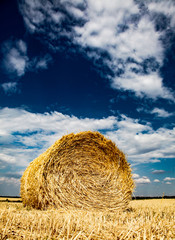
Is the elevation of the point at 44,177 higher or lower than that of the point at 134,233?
higher

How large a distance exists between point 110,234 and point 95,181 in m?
3.57

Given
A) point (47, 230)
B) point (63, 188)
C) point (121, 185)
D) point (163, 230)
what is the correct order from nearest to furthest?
point (47, 230)
point (163, 230)
point (63, 188)
point (121, 185)

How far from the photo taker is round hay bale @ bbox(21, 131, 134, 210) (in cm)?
450

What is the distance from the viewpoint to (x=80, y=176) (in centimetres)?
518

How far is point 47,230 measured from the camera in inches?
69.9

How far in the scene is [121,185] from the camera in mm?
5211

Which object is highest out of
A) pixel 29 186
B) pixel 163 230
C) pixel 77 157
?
pixel 77 157

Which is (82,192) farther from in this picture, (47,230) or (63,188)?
(47,230)

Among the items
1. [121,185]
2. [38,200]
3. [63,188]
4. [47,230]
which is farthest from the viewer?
[121,185]

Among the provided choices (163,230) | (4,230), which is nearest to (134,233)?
(163,230)

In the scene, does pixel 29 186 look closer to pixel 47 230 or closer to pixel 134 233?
pixel 47 230

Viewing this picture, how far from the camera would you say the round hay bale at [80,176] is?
4500 millimetres

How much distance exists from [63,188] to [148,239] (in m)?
3.37

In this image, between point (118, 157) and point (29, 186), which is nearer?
point (29, 186)
